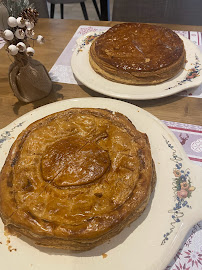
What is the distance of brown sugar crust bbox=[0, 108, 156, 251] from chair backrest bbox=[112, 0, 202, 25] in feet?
7.08

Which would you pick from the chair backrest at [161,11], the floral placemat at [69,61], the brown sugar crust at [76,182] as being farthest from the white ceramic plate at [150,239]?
the chair backrest at [161,11]

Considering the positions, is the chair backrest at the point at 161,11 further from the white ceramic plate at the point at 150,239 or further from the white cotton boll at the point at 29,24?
the white ceramic plate at the point at 150,239

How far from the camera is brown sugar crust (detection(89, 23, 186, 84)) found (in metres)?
1.74

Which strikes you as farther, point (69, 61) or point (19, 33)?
point (69, 61)

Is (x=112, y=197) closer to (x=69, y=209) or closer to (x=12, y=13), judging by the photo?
(x=69, y=209)

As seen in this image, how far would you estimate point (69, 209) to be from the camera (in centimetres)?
104

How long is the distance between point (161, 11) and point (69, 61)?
1489 mm

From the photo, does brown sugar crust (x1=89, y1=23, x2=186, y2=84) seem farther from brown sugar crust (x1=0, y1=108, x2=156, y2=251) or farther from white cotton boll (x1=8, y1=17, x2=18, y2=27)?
white cotton boll (x1=8, y1=17, x2=18, y2=27)

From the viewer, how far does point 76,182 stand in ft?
3.61

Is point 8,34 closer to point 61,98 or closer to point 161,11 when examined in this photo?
point 61,98

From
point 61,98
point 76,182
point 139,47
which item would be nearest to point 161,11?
point 139,47

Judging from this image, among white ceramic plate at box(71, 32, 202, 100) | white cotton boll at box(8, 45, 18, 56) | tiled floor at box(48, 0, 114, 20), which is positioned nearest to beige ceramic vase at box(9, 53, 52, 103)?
white cotton boll at box(8, 45, 18, 56)

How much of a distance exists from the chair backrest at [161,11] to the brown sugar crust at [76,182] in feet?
7.08

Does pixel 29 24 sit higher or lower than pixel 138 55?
higher
